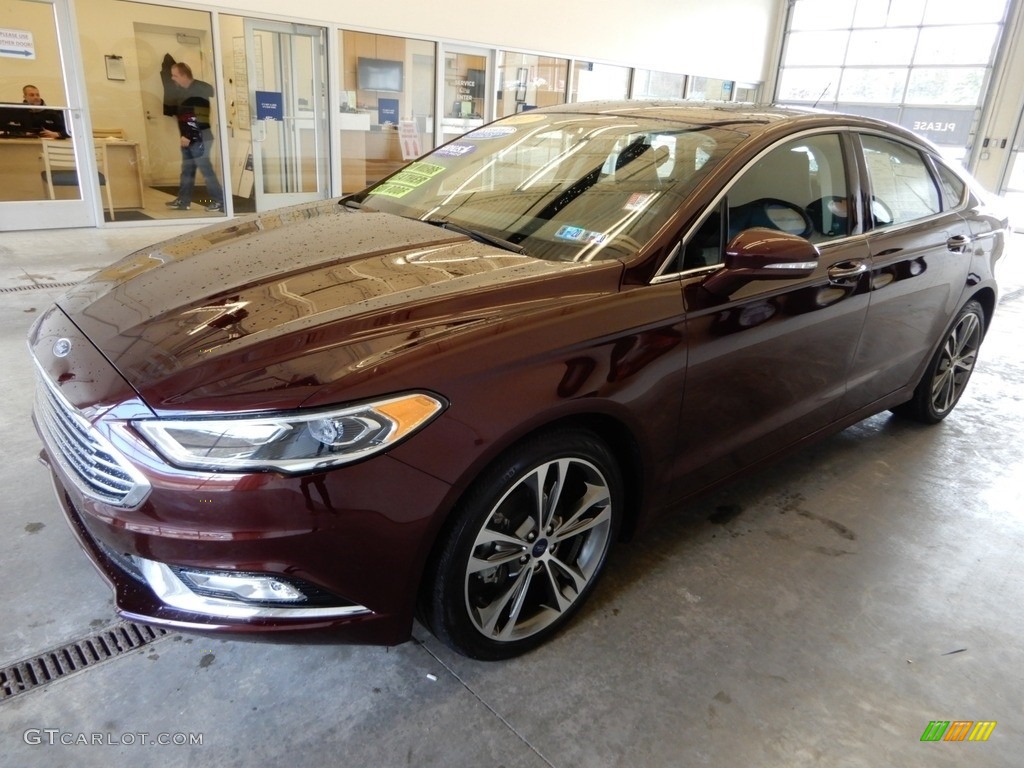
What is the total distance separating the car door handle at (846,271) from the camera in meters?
2.37

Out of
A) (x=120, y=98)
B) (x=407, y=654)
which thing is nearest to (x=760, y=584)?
(x=407, y=654)

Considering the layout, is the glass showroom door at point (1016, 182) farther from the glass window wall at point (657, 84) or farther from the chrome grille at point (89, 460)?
the chrome grille at point (89, 460)

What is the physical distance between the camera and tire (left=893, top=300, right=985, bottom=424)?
3.29m

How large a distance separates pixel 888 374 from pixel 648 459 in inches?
60.3

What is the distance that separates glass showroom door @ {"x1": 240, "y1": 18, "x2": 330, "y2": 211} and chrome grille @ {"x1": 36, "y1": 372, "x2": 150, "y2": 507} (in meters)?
7.33

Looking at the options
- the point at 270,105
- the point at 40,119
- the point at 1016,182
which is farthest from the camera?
the point at 1016,182

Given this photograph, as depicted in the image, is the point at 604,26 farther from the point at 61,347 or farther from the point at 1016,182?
the point at 61,347

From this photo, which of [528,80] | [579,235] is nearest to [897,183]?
[579,235]

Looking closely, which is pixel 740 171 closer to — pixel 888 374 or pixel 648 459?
pixel 648 459

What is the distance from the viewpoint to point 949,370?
11.2 ft

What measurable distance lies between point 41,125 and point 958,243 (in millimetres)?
7696

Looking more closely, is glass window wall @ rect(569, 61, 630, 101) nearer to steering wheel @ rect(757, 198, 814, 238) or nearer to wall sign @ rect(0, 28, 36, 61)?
wall sign @ rect(0, 28, 36, 61)

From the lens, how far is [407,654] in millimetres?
1878

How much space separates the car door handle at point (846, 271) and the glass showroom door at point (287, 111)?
24.4ft
